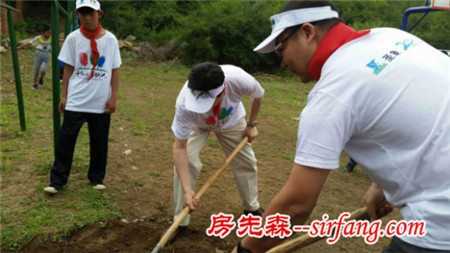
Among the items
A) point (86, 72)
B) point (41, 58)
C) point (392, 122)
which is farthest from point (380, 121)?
point (41, 58)

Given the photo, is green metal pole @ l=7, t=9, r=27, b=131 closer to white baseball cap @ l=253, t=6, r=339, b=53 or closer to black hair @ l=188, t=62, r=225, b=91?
black hair @ l=188, t=62, r=225, b=91

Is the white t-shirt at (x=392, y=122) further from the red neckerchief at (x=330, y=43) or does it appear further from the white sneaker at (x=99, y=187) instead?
the white sneaker at (x=99, y=187)

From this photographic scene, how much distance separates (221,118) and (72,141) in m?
1.43

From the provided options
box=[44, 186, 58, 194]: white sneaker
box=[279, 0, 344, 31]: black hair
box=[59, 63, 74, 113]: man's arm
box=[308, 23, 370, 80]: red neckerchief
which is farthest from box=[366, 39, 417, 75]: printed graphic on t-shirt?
box=[44, 186, 58, 194]: white sneaker

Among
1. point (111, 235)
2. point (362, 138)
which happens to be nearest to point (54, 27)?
point (111, 235)

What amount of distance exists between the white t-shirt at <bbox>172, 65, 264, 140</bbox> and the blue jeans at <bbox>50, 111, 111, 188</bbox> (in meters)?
1.02

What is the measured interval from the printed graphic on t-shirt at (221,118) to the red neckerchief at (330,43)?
184 centimetres

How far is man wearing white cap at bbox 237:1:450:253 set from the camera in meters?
1.40

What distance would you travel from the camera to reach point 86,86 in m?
3.77

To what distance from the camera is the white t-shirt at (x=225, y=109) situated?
309 cm

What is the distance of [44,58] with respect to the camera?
852cm

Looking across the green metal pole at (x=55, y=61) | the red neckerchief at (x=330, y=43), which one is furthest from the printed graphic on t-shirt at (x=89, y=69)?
the red neckerchief at (x=330, y=43)

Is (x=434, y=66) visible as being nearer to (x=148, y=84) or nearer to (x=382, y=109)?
(x=382, y=109)

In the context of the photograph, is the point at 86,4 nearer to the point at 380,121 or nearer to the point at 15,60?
the point at 15,60
